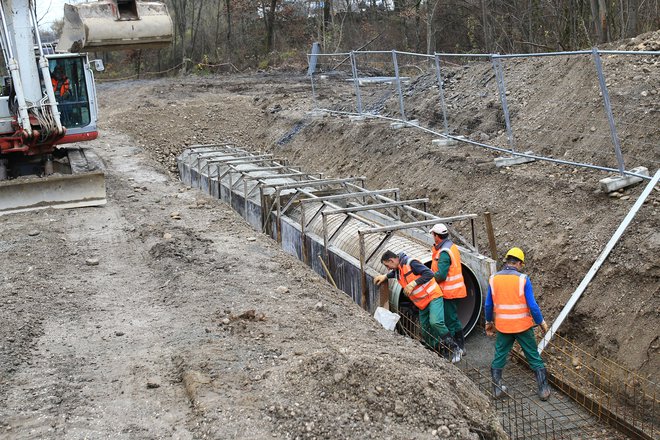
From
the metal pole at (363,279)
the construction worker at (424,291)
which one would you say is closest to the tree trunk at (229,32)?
the metal pole at (363,279)

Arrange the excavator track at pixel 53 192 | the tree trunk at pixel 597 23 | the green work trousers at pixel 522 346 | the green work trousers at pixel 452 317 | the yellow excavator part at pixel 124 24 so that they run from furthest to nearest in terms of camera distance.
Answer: the tree trunk at pixel 597 23 → the excavator track at pixel 53 192 → the yellow excavator part at pixel 124 24 → the green work trousers at pixel 452 317 → the green work trousers at pixel 522 346

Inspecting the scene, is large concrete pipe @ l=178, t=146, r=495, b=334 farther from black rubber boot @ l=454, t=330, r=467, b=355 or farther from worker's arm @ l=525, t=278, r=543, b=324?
worker's arm @ l=525, t=278, r=543, b=324

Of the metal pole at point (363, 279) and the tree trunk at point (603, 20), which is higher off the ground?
the tree trunk at point (603, 20)

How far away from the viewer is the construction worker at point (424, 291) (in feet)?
29.6

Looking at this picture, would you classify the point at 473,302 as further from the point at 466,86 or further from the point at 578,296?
the point at 466,86

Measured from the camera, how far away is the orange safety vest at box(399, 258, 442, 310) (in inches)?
357

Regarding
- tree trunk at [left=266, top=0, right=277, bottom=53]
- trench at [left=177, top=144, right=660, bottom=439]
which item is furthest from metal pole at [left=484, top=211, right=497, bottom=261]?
tree trunk at [left=266, top=0, right=277, bottom=53]

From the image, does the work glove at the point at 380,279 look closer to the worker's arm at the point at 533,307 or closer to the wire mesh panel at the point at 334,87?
the worker's arm at the point at 533,307

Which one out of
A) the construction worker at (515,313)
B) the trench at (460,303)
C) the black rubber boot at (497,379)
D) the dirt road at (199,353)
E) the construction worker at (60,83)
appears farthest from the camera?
the construction worker at (60,83)

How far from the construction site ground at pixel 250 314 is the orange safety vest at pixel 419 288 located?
76 cm

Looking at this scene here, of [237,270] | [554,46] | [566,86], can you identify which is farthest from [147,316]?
[554,46]

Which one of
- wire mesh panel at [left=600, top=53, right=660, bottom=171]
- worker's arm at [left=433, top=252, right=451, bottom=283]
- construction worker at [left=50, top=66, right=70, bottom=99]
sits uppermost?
construction worker at [left=50, top=66, right=70, bottom=99]

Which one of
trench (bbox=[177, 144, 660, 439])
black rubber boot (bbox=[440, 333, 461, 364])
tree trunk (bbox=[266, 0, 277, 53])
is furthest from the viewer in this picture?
tree trunk (bbox=[266, 0, 277, 53])

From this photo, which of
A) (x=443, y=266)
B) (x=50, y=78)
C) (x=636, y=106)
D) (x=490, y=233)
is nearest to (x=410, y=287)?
(x=443, y=266)
